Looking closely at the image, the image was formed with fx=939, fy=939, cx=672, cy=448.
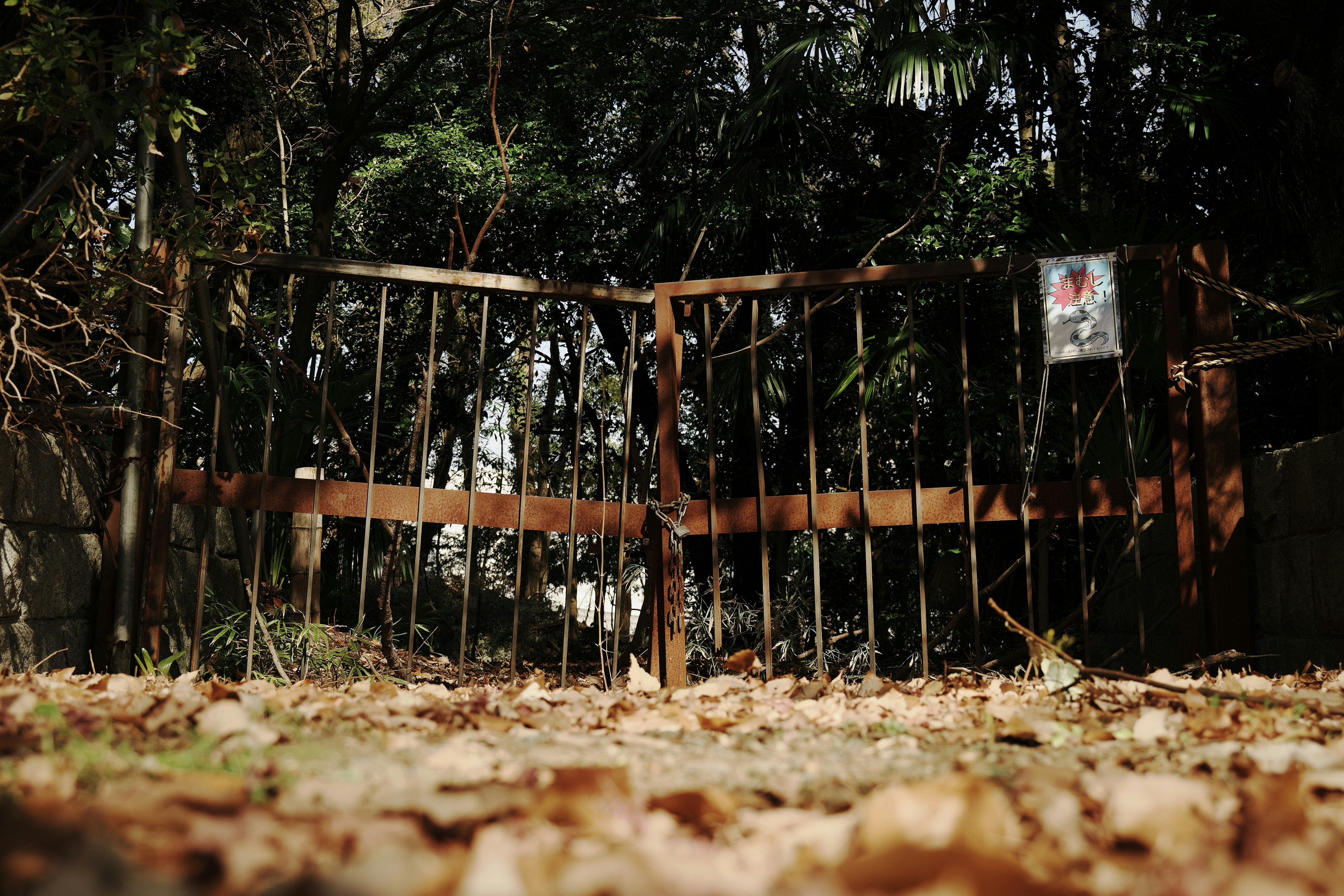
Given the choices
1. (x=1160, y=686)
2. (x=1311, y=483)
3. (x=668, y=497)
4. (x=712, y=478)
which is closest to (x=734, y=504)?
(x=712, y=478)

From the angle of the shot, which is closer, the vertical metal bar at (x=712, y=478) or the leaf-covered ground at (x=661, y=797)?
the leaf-covered ground at (x=661, y=797)

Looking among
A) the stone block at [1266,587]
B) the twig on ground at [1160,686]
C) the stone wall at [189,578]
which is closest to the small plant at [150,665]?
the stone wall at [189,578]

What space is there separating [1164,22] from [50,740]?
7.27m

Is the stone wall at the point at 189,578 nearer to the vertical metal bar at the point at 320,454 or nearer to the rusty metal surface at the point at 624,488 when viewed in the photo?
the vertical metal bar at the point at 320,454

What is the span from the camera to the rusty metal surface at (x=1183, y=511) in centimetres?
262

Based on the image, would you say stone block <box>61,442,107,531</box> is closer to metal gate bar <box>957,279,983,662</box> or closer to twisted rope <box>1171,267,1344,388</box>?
metal gate bar <box>957,279,983,662</box>

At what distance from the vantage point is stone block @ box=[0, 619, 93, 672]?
2.46m

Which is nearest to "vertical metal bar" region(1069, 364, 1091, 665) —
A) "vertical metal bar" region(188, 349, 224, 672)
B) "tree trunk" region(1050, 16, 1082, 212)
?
"vertical metal bar" region(188, 349, 224, 672)

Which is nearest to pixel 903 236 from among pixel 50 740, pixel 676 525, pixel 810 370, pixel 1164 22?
pixel 1164 22

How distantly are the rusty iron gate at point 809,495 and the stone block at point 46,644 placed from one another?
0.63ft

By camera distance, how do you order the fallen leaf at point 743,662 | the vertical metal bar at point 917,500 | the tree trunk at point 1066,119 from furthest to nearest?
the tree trunk at point 1066,119 < the vertical metal bar at point 917,500 < the fallen leaf at point 743,662

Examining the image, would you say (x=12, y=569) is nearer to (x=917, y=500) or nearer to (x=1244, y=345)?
(x=917, y=500)

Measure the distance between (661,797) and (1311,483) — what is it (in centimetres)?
238

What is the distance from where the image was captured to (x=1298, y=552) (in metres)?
2.56
